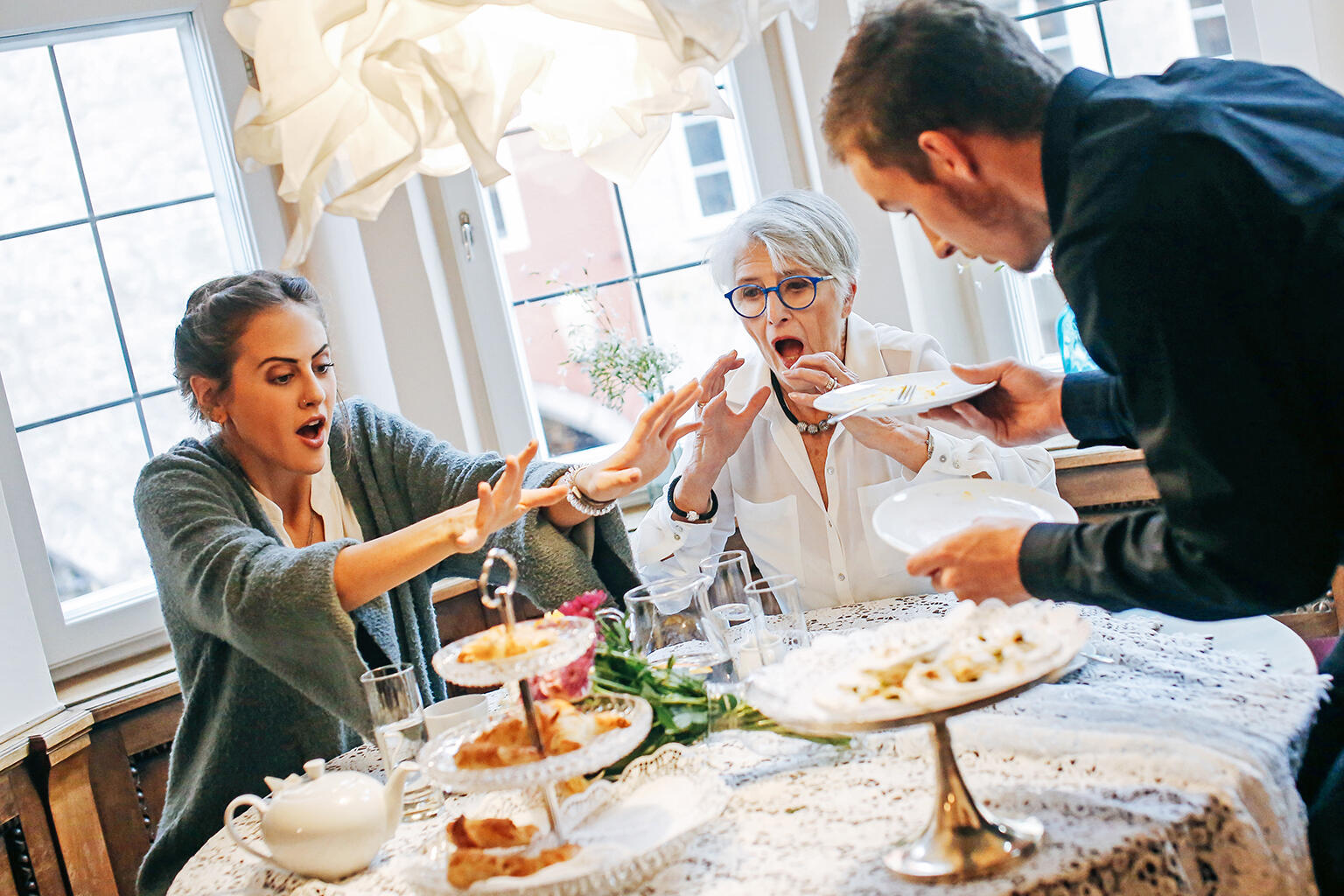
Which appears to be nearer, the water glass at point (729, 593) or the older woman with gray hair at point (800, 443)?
the water glass at point (729, 593)

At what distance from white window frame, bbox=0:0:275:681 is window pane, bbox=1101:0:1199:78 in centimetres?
223

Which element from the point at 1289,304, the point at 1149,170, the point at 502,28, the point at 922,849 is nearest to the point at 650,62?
the point at 502,28

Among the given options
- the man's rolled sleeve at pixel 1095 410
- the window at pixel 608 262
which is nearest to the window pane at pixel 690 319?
the window at pixel 608 262

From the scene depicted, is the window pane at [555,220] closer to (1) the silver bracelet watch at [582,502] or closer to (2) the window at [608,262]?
(2) the window at [608,262]

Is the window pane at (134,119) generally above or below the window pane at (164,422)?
above

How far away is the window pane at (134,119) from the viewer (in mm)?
2814

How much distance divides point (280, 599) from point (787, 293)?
3.78 feet

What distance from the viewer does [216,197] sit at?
9.60ft

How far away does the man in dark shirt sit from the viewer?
948mm

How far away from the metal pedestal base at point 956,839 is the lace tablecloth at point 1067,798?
11 mm

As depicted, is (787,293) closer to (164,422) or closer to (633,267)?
(633,267)

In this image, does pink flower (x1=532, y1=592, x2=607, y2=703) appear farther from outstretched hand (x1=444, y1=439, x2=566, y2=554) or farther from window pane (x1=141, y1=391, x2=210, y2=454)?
window pane (x1=141, y1=391, x2=210, y2=454)

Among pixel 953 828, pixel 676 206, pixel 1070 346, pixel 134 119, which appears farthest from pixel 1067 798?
pixel 134 119

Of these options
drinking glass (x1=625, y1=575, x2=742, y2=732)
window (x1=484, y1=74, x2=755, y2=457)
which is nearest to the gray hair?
window (x1=484, y1=74, x2=755, y2=457)
